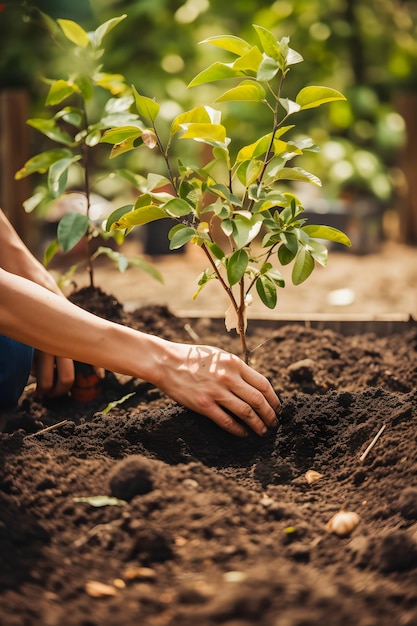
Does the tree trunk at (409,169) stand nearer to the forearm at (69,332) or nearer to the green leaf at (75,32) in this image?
the green leaf at (75,32)

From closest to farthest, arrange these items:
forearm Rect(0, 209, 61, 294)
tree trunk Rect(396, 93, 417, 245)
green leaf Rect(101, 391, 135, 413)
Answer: green leaf Rect(101, 391, 135, 413) < forearm Rect(0, 209, 61, 294) < tree trunk Rect(396, 93, 417, 245)

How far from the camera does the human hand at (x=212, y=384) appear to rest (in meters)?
1.81

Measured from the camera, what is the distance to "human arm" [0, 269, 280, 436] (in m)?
1.75

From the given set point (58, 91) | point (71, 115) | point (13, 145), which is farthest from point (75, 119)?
point (13, 145)

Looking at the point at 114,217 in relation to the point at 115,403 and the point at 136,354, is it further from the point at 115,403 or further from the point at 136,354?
the point at 115,403

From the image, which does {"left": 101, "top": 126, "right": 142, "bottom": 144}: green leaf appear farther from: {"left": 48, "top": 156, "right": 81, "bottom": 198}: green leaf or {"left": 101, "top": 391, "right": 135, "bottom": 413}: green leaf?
{"left": 101, "top": 391, "right": 135, "bottom": 413}: green leaf

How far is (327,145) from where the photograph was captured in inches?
234

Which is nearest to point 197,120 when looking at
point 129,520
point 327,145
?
point 129,520

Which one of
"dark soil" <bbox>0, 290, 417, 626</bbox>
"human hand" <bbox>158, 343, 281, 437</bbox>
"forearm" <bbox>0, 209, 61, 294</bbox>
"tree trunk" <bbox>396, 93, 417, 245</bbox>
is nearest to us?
"dark soil" <bbox>0, 290, 417, 626</bbox>

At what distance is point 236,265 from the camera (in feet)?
5.92

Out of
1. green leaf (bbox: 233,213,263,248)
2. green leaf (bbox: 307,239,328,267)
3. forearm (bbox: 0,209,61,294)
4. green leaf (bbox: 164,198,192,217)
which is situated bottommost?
forearm (bbox: 0,209,61,294)

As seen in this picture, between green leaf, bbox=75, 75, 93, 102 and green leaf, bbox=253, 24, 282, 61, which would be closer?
green leaf, bbox=253, 24, 282, 61

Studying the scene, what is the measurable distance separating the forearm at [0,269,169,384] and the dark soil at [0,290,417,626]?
0.19m

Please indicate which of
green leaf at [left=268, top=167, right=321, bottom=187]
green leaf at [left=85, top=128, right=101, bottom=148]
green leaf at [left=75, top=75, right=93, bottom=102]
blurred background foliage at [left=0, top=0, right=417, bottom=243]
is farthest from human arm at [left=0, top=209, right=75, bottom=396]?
blurred background foliage at [left=0, top=0, right=417, bottom=243]
